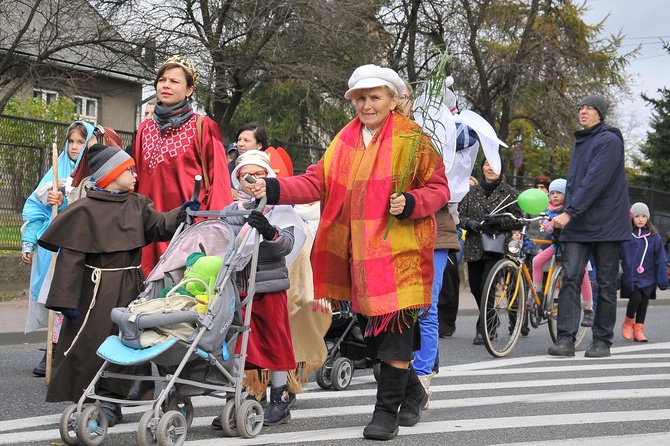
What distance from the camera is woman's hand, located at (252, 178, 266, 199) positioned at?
4.98 metres

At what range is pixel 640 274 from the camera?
37.3ft

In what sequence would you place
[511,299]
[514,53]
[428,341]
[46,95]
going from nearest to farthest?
[428,341] < [511,299] < [46,95] < [514,53]

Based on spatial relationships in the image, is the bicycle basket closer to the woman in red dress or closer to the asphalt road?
the asphalt road

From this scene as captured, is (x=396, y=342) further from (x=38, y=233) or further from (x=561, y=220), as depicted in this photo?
(x=561, y=220)

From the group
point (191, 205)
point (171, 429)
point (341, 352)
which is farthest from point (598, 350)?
point (171, 429)

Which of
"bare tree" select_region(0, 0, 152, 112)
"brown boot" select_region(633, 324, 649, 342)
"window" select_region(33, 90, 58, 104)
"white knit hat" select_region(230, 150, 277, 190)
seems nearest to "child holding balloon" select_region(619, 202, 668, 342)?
"brown boot" select_region(633, 324, 649, 342)

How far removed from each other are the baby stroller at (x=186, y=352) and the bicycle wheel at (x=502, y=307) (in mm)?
4153

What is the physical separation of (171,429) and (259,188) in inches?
49.5

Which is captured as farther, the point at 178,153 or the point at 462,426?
the point at 178,153

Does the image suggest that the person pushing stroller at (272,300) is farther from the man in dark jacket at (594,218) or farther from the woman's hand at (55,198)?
the man in dark jacket at (594,218)

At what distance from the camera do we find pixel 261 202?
5.03m

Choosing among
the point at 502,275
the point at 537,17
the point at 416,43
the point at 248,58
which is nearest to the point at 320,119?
the point at 416,43

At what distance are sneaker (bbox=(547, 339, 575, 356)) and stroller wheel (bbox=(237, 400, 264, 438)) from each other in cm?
458

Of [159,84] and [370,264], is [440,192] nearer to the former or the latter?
[370,264]
